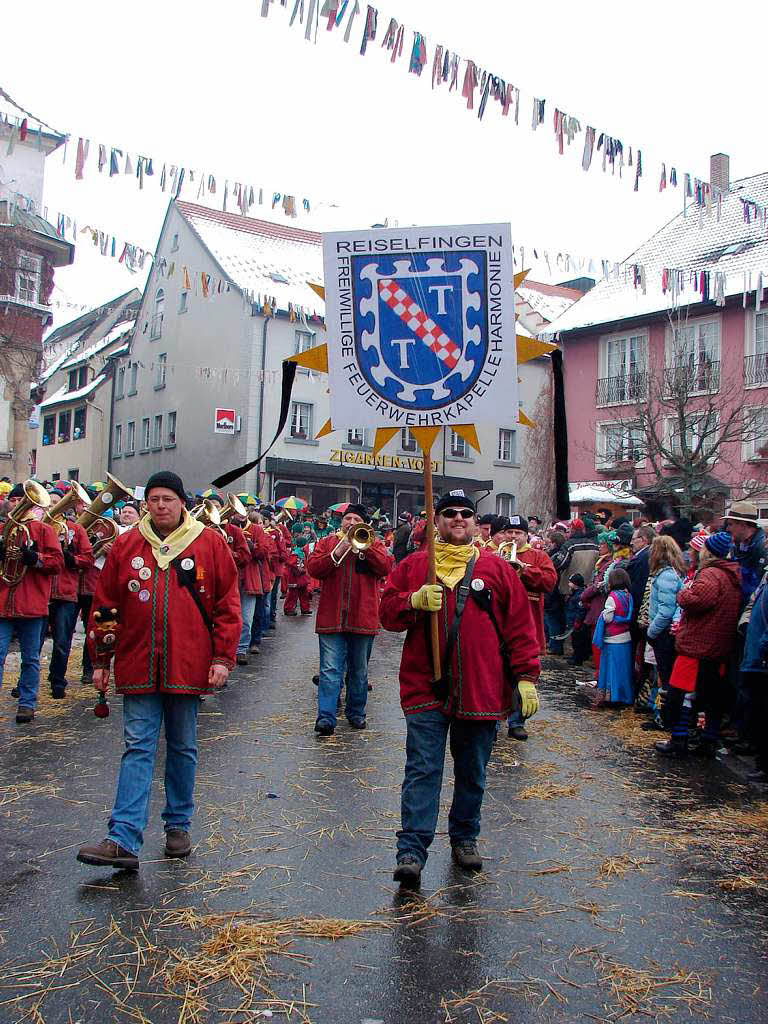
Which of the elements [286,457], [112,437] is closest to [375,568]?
[286,457]

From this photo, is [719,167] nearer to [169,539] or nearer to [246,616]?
[246,616]

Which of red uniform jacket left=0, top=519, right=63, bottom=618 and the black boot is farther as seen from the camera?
red uniform jacket left=0, top=519, right=63, bottom=618

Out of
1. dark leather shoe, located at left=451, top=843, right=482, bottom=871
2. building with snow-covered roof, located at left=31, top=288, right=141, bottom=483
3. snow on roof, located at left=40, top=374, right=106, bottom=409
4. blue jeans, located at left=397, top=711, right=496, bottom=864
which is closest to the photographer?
blue jeans, located at left=397, top=711, right=496, bottom=864

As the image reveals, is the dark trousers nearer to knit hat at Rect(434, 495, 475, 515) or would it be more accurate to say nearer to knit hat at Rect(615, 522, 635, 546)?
knit hat at Rect(434, 495, 475, 515)

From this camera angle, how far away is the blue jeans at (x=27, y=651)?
834cm

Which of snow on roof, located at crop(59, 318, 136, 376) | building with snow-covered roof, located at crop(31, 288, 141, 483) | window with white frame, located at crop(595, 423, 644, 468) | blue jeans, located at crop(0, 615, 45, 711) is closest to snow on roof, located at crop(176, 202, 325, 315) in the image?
building with snow-covered roof, located at crop(31, 288, 141, 483)

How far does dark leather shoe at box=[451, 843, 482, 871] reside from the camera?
200 inches

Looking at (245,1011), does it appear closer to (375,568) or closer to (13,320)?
(375,568)

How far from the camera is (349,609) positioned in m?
8.64

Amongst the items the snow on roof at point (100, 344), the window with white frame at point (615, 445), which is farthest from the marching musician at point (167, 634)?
the snow on roof at point (100, 344)

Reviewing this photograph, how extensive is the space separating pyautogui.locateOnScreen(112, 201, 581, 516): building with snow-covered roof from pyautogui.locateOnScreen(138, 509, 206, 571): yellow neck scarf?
29.9 metres

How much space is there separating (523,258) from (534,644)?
1467 centimetres

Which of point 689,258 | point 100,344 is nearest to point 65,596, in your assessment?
point 689,258

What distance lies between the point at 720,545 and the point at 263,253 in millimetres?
35532
